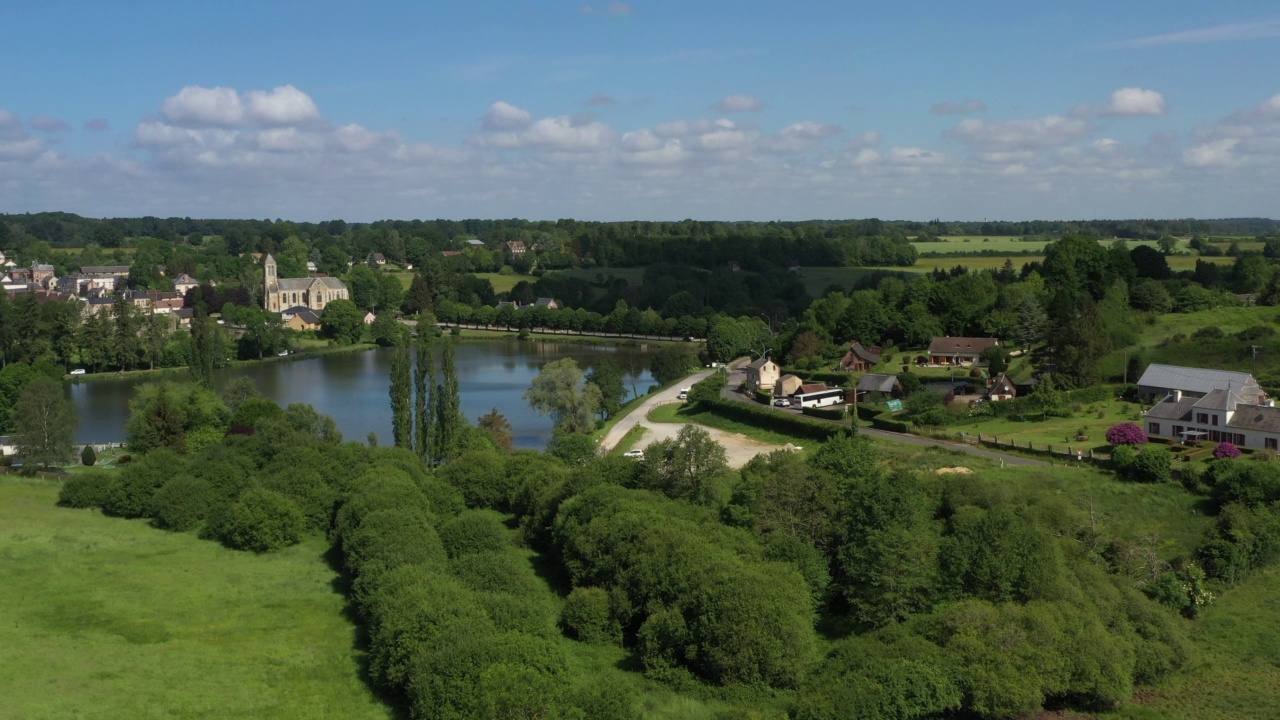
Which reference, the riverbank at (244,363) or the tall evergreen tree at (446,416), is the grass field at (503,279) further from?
the tall evergreen tree at (446,416)

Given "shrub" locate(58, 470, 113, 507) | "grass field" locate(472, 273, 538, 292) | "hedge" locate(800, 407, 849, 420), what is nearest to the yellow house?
"hedge" locate(800, 407, 849, 420)

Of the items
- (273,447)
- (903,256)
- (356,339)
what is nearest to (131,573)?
(273,447)

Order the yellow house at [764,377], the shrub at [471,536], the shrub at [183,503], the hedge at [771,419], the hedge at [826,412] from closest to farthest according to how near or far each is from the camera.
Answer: the shrub at [471,536] < the shrub at [183,503] < the hedge at [771,419] < the hedge at [826,412] < the yellow house at [764,377]

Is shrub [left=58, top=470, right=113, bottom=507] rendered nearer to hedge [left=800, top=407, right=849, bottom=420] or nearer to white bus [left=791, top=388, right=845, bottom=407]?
hedge [left=800, top=407, right=849, bottom=420]

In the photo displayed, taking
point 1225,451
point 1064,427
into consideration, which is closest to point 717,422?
point 1064,427

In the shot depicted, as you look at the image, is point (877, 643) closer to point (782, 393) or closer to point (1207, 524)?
point (1207, 524)

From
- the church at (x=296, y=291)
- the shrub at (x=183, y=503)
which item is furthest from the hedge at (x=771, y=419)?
the church at (x=296, y=291)

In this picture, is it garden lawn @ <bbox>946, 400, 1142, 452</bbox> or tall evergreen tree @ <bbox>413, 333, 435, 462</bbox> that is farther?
tall evergreen tree @ <bbox>413, 333, 435, 462</bbox>

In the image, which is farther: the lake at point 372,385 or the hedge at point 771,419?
the lake at point 372,385
